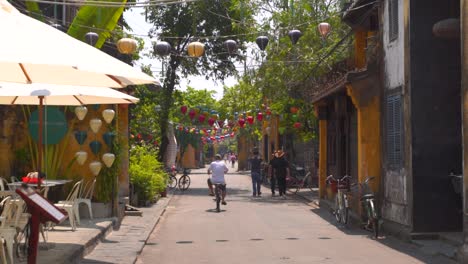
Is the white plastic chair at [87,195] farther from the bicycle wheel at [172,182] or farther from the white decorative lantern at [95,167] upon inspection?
the bicycle wheel at [172,182]

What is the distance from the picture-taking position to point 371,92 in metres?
17.4

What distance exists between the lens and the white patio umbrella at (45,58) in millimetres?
6699

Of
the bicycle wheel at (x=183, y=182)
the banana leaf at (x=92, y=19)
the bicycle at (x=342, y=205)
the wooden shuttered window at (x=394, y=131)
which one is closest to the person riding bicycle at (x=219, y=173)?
the bicycle at (x=342, y=205)

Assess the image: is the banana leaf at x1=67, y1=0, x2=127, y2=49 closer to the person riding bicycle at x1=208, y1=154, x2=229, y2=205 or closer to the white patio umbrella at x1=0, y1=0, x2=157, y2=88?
the person riding bicycle at x1=208, y1=154, x2=229, y2=205

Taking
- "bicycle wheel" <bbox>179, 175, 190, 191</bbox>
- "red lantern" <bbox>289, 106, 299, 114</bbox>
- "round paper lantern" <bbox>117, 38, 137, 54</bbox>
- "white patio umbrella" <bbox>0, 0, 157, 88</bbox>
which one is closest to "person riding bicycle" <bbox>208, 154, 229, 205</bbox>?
"round paper lantern" <bbox>117, 38, 137, 54</bbox>

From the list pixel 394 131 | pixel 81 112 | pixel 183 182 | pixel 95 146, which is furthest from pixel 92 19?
pixel 183 182

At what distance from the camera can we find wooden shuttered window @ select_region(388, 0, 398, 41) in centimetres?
1548

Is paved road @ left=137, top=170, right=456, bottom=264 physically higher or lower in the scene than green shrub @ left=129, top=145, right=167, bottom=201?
lower

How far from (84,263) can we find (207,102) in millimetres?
58447

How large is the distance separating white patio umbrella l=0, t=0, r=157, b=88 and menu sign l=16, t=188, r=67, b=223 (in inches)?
54.9

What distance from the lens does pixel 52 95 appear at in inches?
404

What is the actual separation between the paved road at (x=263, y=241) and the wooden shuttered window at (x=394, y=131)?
68.2 inches

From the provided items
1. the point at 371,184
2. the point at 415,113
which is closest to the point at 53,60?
the point at 415,113

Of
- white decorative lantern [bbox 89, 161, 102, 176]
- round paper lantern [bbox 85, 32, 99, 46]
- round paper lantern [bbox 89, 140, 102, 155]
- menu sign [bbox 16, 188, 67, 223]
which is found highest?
round paper lantern [bbox 85, 32, 99, 46]
